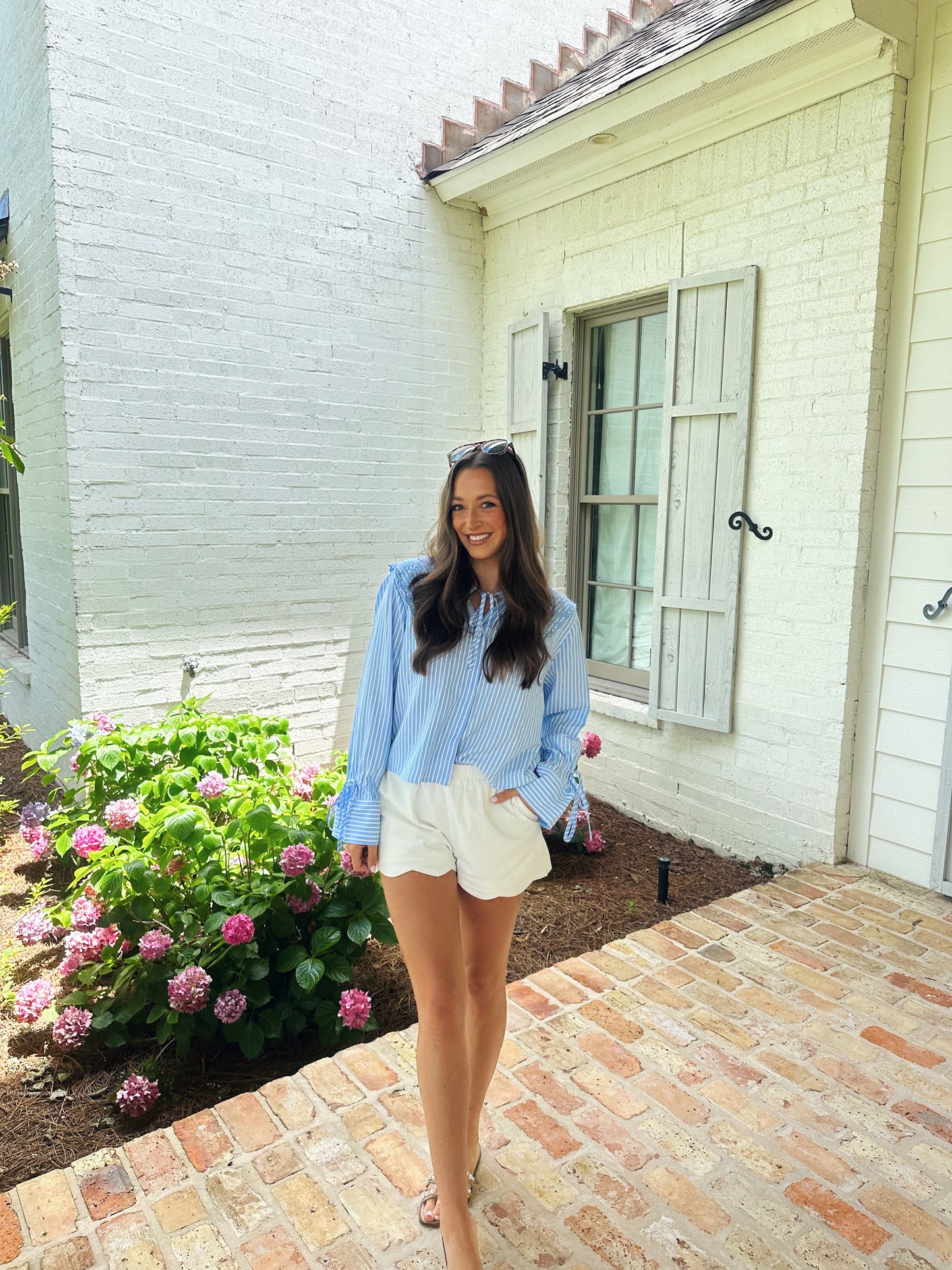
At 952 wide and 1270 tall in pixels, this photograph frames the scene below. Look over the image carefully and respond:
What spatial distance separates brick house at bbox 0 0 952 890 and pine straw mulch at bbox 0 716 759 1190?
33 cm

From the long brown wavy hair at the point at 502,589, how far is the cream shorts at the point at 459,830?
0.22m

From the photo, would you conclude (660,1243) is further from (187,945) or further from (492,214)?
(492,214)

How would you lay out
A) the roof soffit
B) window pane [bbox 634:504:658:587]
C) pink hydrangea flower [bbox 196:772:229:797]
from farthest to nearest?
window pane [bbox 634:504:658:587] < the roof soffit < pink hydrangea flower [bbox 196:772:229:797]

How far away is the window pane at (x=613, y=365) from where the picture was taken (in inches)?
177

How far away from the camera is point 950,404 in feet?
10.2

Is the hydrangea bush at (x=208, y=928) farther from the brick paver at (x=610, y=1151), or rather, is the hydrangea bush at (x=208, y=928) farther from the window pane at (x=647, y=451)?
the window pane at (x=647, y=451)

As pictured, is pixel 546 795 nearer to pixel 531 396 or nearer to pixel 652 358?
pixel 652 358

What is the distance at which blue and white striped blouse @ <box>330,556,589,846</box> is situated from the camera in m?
1.62

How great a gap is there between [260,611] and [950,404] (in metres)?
3.37

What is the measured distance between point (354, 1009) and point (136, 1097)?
0.61m

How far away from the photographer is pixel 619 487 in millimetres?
4613

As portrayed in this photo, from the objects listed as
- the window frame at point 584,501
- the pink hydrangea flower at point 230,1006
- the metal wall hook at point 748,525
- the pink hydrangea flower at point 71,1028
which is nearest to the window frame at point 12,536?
the window frame at point 584,501

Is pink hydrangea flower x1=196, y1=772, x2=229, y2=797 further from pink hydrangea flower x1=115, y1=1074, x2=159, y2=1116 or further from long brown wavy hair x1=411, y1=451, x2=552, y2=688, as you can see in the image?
long brown wavy hair x1=411, y1=451, x2=552, y2=688

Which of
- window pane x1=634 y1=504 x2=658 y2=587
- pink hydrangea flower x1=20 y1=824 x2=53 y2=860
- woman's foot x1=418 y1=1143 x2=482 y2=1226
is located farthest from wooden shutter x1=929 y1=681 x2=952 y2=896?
pink hydrangea flower x1=20 y1=824 x2=53 y2=860
